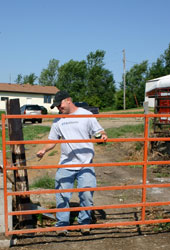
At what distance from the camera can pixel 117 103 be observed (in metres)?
54.8

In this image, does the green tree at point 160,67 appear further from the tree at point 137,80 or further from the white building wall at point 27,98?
the white building wall at point 27,98

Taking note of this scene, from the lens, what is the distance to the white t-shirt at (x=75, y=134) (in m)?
4.05

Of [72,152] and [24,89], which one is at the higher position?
[24,89]

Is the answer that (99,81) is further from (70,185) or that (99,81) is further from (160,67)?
(70,185)

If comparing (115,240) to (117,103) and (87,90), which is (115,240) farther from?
(87,90)

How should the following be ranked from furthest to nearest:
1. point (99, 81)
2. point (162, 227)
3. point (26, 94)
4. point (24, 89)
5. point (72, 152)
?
point (99, 81) < point (24, 89) < point (26, 94) < point (162, 227) < point (72, 152)

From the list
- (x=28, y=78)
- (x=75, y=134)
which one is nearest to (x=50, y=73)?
(x=28, y=78)

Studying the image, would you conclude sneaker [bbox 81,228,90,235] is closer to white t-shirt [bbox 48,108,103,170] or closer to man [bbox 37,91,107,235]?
man [bbox 37,91,107,235]

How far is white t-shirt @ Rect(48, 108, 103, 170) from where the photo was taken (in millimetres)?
4055

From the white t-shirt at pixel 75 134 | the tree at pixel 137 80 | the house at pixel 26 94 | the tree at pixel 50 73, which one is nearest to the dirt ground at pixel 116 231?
the white t-shirt at pixel 75 134

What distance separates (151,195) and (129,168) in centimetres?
285

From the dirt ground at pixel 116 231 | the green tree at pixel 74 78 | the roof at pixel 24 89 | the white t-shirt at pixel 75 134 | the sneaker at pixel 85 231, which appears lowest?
the dirt ground at pixel 116 231

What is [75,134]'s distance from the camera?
4.07 m

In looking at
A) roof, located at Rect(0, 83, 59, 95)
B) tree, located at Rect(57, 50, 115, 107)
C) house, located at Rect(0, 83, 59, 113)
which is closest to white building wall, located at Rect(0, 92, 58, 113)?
house, located at Rect(0, 83, 59, 113)
